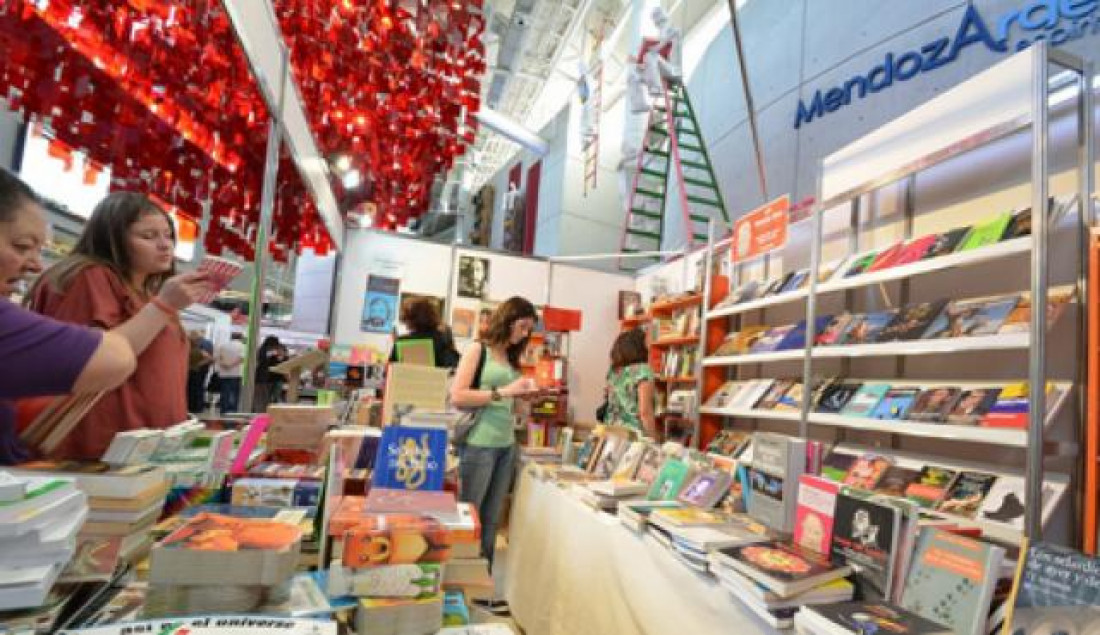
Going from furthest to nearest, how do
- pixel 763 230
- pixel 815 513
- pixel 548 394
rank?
pixel 763 230
pixel 548 394
pixel 815 513

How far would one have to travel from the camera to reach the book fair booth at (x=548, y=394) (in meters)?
1.04

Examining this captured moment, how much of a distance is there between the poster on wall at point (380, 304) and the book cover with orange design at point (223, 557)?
502 centimetres

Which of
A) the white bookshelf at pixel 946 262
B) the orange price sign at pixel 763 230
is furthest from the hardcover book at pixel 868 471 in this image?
the orange price sign at pixel 763 230

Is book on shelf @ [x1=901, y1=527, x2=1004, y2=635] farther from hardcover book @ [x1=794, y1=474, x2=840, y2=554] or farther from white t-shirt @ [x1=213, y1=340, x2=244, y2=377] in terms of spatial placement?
white t-shirt @ [x1=213, y1=340, x2=244, y2=377]

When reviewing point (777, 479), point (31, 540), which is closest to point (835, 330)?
point (777, 479)

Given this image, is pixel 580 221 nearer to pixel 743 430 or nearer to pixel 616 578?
pixel 743 430

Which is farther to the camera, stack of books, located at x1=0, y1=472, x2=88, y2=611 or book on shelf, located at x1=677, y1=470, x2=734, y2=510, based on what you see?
book on shelf, located at x1=677, y1=470, x2=734, y2=510

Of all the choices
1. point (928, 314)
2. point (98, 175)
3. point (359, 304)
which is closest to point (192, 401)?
point (359, 304)

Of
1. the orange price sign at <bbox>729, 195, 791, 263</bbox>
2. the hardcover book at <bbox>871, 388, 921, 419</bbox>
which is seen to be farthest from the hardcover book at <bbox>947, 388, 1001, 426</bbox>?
the orange price sign at <bbox>729, 195, 791, 263</bbox>

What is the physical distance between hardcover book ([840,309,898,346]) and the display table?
5.22 ft

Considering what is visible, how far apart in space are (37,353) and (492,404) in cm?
206

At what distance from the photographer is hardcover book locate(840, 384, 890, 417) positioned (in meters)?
2.79

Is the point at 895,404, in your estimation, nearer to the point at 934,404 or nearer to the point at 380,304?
the point at 934,404

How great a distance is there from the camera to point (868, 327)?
289 centimetres
